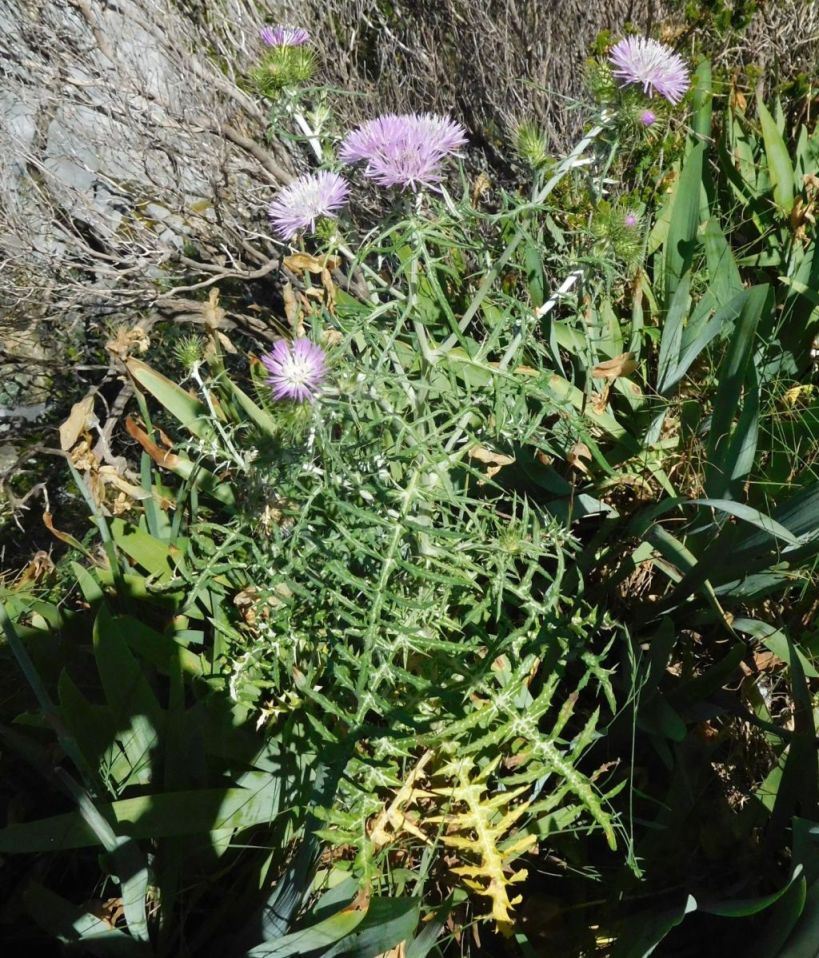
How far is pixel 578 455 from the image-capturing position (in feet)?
6.91

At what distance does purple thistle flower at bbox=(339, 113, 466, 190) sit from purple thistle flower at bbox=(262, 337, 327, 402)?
1.06ft

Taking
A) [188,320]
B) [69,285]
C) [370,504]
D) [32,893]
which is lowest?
[32,893]

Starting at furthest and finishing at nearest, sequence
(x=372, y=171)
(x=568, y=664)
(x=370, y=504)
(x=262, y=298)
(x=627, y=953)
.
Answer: (x=262, y=298), (x=568, y=664), (x=370, y=504), (x=372, y=171), (x=627, y=953)

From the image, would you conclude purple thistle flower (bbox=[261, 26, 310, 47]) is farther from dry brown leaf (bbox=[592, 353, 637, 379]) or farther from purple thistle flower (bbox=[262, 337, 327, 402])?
dry brown leaf (bbox=[592, 353, 637, 379])

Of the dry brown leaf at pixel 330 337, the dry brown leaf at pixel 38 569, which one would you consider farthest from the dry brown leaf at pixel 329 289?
the dry brown leaf at pixel 38 569

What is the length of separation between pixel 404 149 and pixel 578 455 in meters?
0.96

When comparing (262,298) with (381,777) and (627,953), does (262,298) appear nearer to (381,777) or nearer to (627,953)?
(381,777)

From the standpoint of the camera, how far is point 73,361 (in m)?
3.66

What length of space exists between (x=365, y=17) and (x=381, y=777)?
10.1ft

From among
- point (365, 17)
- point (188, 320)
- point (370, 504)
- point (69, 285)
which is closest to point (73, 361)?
point (69, 285)

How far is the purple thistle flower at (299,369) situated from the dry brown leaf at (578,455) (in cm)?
89

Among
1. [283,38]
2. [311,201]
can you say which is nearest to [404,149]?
[311,201]

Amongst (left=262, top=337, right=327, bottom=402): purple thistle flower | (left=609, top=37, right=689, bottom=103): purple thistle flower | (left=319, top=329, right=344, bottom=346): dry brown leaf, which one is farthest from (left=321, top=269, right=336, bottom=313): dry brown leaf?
(left=609, top=37, right=689, bottom=103): purple thistle flower

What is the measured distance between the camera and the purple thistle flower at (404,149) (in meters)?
1.42
